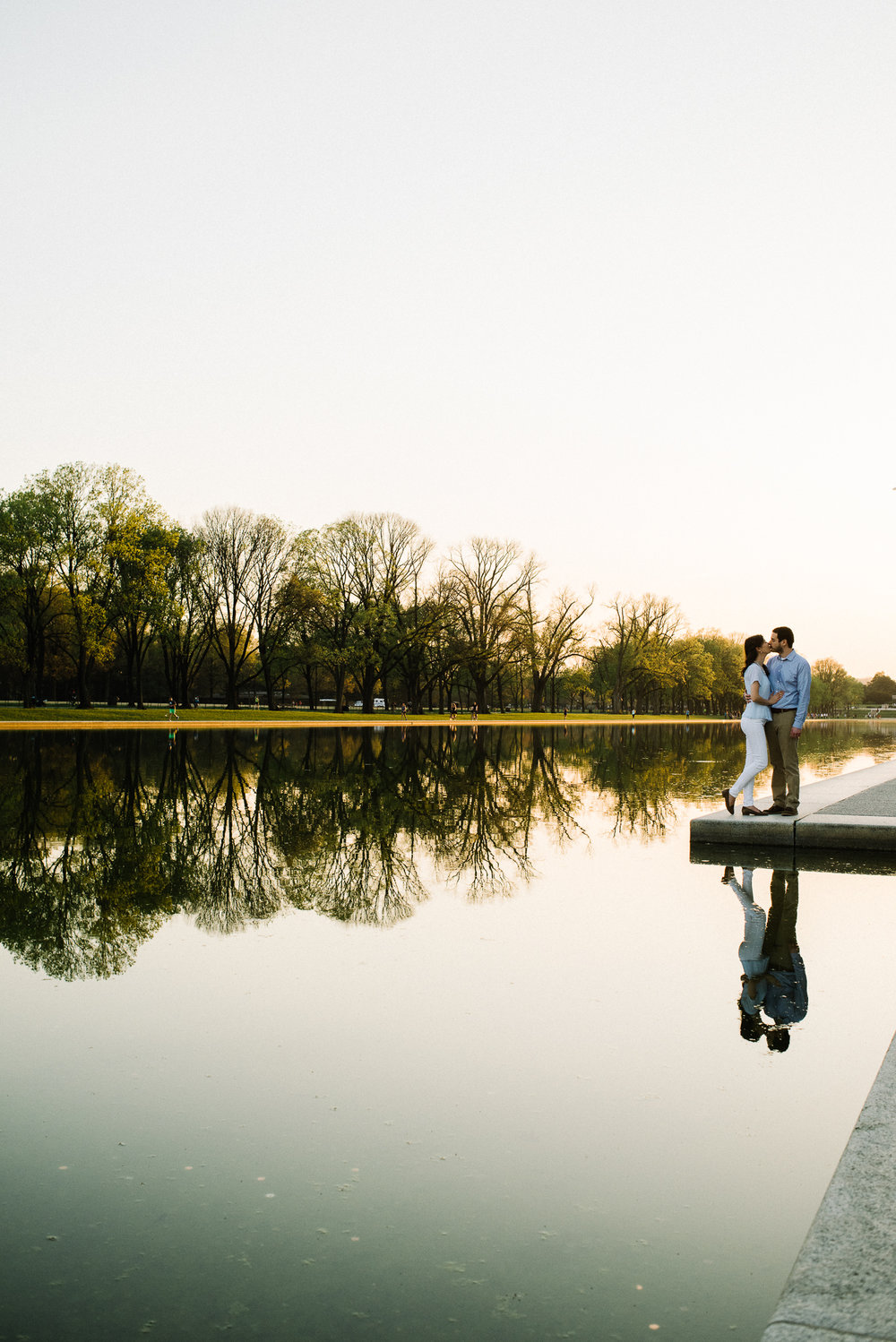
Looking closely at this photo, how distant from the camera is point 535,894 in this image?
9.05 m

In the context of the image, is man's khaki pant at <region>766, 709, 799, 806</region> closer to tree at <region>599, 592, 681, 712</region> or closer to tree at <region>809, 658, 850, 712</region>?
tree at <region>599, 592, 681, 712</region>

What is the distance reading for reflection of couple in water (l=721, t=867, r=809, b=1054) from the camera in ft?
17.8

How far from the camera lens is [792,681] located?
12.3m

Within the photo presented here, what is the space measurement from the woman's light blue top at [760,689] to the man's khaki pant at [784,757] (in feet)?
0.66

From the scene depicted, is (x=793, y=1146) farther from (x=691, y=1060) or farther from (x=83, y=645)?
(x=83, y=645)

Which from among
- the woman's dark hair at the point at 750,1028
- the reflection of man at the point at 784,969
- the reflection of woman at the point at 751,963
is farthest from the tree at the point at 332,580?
the woman's dark hair at the point at 750,1028

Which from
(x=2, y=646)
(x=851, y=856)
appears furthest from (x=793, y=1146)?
(x=2, y=646)

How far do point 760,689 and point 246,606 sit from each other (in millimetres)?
62195

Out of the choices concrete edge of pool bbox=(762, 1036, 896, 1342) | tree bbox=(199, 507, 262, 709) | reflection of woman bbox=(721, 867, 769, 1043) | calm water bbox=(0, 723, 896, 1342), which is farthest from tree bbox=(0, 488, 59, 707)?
concrete edge of pool bbox=(762, 1036, 896, 1342)

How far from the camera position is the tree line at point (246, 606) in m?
51.8

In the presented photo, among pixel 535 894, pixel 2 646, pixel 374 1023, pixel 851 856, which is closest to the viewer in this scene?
pixel 374 1023

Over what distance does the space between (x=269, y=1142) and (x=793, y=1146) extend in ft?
6.71

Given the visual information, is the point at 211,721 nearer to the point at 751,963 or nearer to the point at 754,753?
the point at 754,753

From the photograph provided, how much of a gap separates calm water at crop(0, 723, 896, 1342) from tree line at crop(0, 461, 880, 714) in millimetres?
44218
